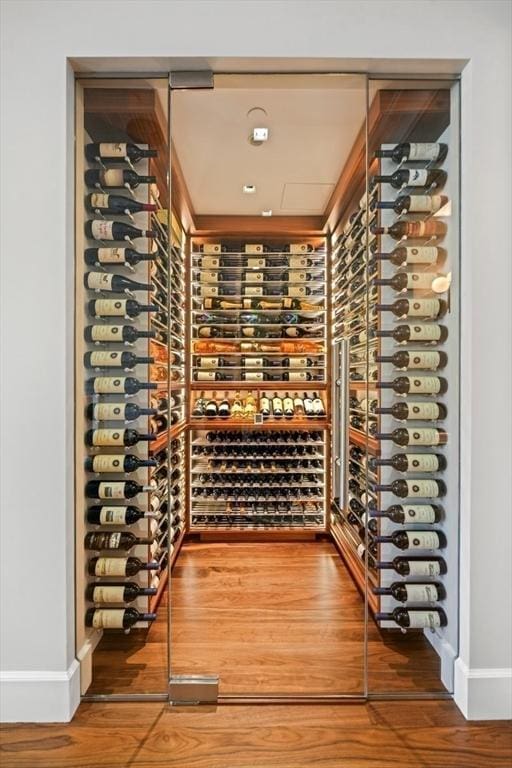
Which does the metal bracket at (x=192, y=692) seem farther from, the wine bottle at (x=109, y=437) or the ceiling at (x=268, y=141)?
the ceiling at (x=268, y=141)

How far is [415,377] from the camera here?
1.94 meters

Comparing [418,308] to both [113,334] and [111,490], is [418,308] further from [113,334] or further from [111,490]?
[111,490]

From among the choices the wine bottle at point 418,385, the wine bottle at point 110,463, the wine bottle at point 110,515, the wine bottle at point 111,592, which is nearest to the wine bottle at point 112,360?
the wine bottle at point 110,463

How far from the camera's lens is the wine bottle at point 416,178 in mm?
1899

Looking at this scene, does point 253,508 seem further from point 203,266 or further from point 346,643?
point 203,266

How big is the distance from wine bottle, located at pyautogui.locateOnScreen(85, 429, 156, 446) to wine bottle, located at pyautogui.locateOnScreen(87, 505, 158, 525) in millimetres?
291

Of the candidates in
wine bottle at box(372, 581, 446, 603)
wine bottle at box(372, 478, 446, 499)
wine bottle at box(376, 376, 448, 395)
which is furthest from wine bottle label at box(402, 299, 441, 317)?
wine bottle at box(372, 581, 446, 603)

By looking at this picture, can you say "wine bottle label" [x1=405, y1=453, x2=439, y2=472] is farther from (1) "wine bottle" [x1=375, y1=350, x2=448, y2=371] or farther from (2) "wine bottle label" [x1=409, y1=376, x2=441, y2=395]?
(1) "wine bottle" [x1=375, y1=350, x2=448, y2=371]

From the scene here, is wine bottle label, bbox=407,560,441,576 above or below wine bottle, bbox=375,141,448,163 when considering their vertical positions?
below

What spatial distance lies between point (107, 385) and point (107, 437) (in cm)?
23

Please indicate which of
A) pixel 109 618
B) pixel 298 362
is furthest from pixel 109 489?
pixel 298 362

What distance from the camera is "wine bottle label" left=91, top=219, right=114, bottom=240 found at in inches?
73.3

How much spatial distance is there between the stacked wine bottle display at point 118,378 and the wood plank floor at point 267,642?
235 millimetres
